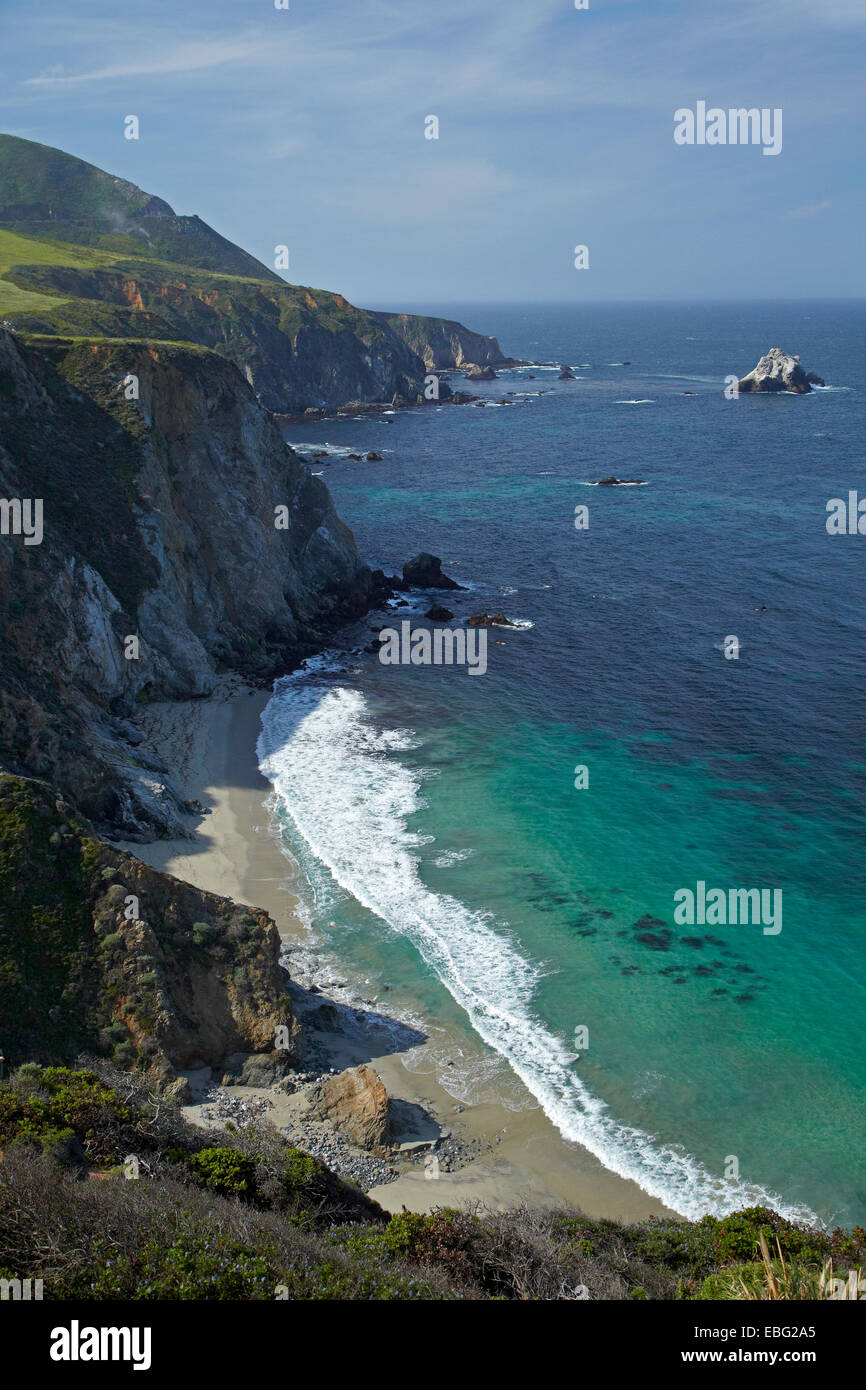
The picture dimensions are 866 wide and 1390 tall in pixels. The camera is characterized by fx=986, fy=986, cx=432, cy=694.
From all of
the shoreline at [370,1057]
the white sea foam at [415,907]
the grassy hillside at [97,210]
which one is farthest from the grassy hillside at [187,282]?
the shoreline at [370,1057]

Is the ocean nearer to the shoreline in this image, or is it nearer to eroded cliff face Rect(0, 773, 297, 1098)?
the shoreline

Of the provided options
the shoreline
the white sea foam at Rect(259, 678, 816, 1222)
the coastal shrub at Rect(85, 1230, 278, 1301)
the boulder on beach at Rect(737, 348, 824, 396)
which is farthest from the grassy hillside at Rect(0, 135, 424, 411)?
the coastal shrub at Rect(85, 1230, 278, 1301)

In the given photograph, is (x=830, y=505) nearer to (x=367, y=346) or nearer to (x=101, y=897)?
(x=101, y=897)

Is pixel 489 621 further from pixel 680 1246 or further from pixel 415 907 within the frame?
pixel 680 1246

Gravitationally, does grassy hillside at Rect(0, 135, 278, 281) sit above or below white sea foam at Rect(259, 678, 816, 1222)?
above
